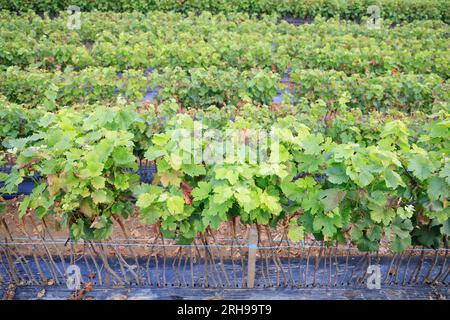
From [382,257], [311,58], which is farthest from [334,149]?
[311,58]

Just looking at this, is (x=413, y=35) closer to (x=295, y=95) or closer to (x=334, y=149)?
(x=295, y=95)

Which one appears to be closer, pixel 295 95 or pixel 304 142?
pixel 304 142

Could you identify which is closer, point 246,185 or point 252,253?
point 246,185

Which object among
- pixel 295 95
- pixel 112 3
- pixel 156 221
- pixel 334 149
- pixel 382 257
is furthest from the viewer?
pixel 112 3

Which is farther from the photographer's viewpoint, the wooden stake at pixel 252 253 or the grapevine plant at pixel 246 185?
the wooden stake at pixel 252 253

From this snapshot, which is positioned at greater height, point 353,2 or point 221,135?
point 353,2

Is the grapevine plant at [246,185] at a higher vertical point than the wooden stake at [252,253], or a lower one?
higher

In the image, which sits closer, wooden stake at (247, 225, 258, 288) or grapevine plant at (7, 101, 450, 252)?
grapevine plant at (7, 101, 450, 252)

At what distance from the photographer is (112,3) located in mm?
A: 14750

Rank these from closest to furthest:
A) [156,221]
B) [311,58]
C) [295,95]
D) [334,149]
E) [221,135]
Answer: [334,149]
[156,221]
[221,135]
[295,95]
[311,58]

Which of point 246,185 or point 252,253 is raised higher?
point 246,185

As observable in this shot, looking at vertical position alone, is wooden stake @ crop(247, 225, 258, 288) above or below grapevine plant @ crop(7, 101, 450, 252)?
below
